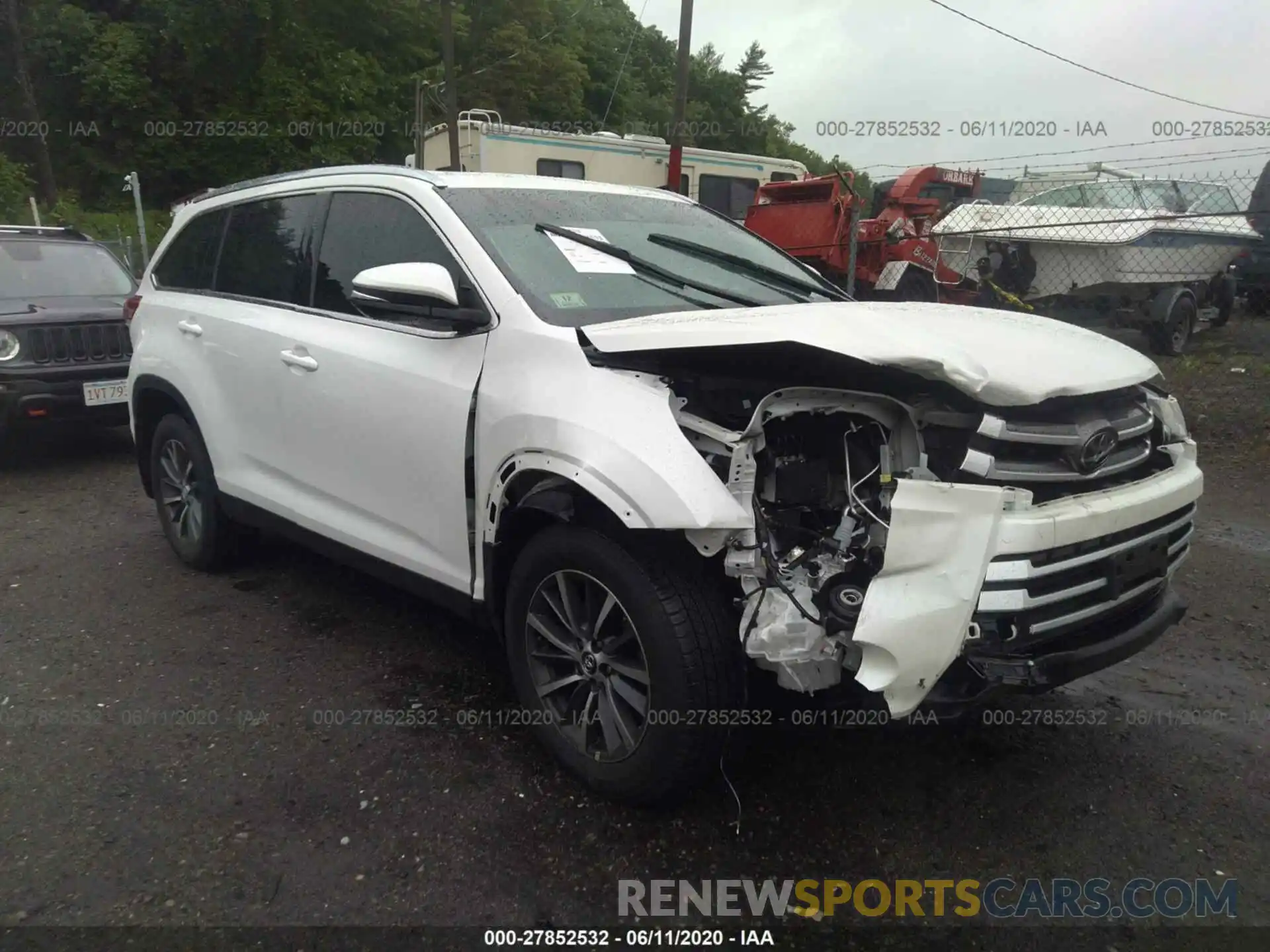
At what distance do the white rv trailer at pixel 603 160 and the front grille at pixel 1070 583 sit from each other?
9.97m

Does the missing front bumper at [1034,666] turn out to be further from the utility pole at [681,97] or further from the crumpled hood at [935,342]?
the utility pole at [681,97]

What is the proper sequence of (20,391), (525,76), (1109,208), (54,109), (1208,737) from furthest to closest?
(525,76), (54,109), (1109,208), (20,391), (1208,737)

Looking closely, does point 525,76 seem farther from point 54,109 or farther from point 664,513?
point 664,513

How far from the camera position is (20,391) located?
21.3ft

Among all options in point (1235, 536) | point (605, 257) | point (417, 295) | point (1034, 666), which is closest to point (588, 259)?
point (605, 257)

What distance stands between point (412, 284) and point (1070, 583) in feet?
6.62

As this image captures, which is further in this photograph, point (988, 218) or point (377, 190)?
point (988, 218)

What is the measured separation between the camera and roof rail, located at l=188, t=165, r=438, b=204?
135 inches

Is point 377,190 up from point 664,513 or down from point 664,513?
up

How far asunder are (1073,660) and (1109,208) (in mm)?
9642

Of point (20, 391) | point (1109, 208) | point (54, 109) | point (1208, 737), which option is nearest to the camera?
point (1208, 737)

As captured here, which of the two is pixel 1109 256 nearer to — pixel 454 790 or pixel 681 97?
pixel 681 97

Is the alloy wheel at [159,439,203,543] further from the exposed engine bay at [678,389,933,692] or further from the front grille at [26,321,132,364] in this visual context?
the exposed engine bay at [678,389,933,692]

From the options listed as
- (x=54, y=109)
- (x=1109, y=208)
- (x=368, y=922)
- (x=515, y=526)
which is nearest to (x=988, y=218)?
(x=1109, y=208)
